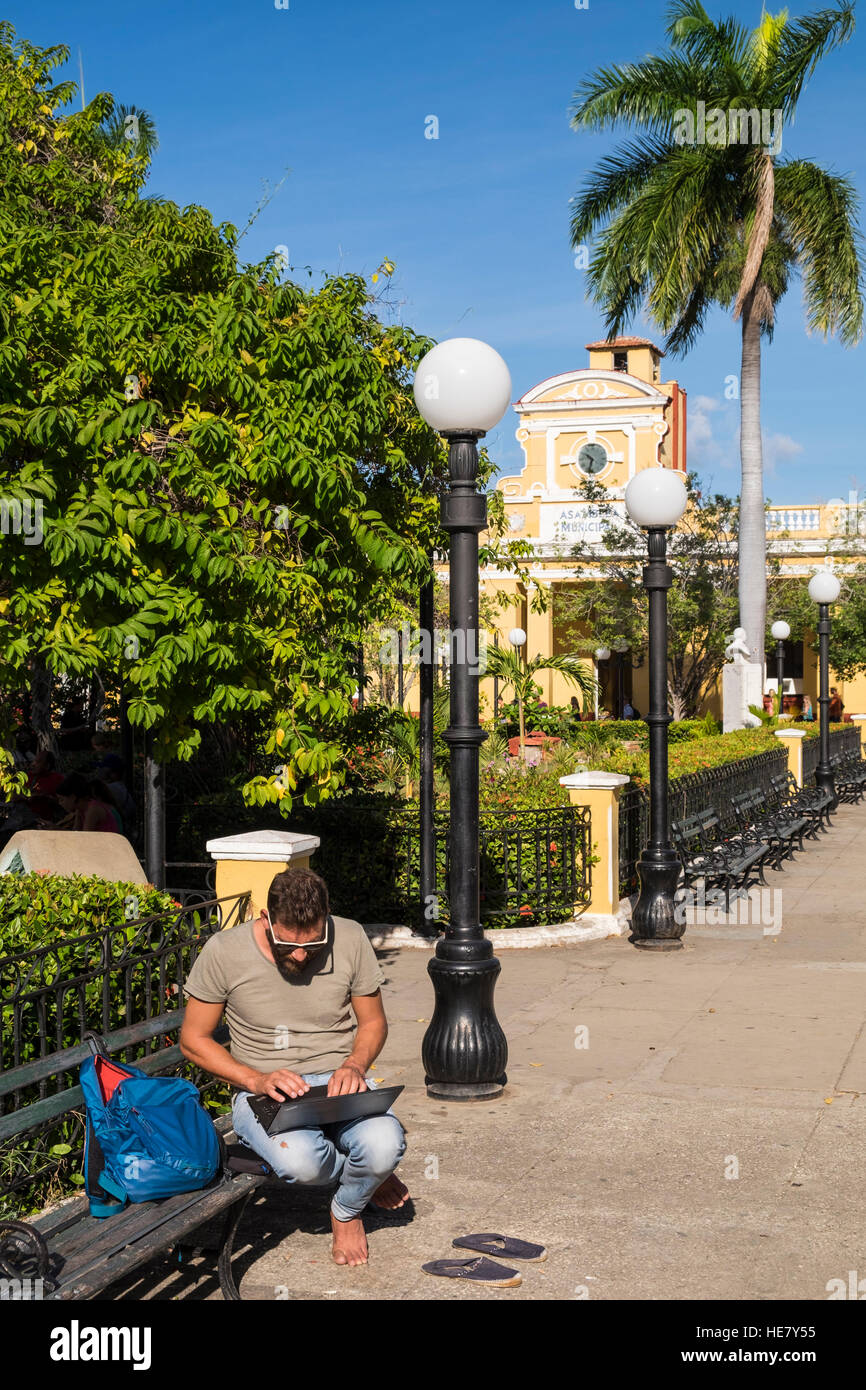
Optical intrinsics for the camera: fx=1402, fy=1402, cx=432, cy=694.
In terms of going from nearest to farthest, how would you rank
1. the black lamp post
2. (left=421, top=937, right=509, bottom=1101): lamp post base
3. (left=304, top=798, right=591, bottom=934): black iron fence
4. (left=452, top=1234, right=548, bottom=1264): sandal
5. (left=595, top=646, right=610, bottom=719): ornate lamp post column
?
(left=452, top=1234, right=548, bottom=1264): sandal
(left=421, top=937, right=509, bottom=1101): lamp post base
the black lamp post
(left=304, top=798, right=591, bottom=934): black iron fence
(left=595, top=646, right=610, bottom=719): ornate lamp post column

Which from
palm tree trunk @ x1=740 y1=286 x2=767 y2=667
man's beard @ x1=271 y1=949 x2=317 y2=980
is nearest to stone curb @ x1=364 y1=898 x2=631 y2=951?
man's beard @ x1=271 y1=949 x2=317 y2=980

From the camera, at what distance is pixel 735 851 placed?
41.4 ft

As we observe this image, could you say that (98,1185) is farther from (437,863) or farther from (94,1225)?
(437,863)

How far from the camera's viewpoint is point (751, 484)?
24.6 metres

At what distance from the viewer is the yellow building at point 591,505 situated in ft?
126

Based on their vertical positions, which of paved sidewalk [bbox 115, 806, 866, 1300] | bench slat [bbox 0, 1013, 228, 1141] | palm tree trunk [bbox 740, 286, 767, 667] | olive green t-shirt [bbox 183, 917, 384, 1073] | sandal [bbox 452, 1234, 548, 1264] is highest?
palm tree trunk [bbox 740, 286, 767, 667]

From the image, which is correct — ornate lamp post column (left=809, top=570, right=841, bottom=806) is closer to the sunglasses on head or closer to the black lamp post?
the black lamp post

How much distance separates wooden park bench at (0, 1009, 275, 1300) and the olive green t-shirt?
1.03 ft

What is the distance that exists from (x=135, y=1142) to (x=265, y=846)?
2395 mm

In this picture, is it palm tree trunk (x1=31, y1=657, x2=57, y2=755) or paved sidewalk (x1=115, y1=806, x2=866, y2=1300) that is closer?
paved sidewalk (x1=115, y1=806, x2=866, y2=1300)

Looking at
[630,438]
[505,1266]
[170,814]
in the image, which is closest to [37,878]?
[505,1266]

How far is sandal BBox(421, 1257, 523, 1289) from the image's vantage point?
415 centimetres

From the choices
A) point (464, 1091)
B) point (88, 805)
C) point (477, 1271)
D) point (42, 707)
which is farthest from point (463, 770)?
point (42, 707)
